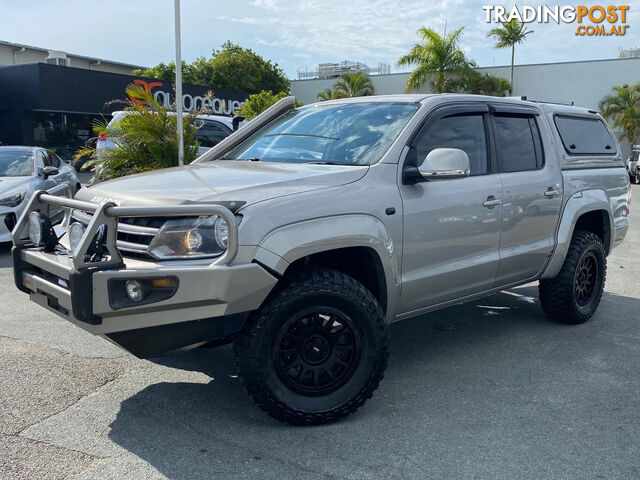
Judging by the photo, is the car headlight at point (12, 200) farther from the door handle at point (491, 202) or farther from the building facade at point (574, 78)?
the building facade at point (574, 78)

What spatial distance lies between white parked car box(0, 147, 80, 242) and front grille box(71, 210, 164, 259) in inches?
194

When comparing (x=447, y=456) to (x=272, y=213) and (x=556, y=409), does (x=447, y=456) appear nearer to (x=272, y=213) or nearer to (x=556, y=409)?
(x=556, y=409)

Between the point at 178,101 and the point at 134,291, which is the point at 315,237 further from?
the point at 178,101

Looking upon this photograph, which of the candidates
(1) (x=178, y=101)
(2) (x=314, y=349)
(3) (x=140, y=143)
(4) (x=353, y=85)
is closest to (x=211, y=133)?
(1) (x=178, y=101)

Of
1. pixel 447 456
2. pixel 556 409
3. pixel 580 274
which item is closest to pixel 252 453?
pixel 447 456

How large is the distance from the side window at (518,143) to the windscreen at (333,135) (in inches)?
36.7

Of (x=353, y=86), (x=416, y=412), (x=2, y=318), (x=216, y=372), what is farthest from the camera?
(x=353, y=86)

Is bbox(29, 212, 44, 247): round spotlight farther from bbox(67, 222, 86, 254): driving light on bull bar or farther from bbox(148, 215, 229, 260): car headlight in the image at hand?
bbox(148, 215, 229, 260): car headlight

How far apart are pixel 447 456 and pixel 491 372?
1.35 meters

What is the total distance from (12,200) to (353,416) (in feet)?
20.7

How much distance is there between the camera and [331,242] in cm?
352

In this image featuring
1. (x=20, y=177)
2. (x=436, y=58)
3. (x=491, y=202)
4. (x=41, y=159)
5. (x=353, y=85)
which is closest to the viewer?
(x=491, y=202)

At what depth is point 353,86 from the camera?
42.5 meters

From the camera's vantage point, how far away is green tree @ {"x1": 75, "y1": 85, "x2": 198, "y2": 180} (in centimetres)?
1062
